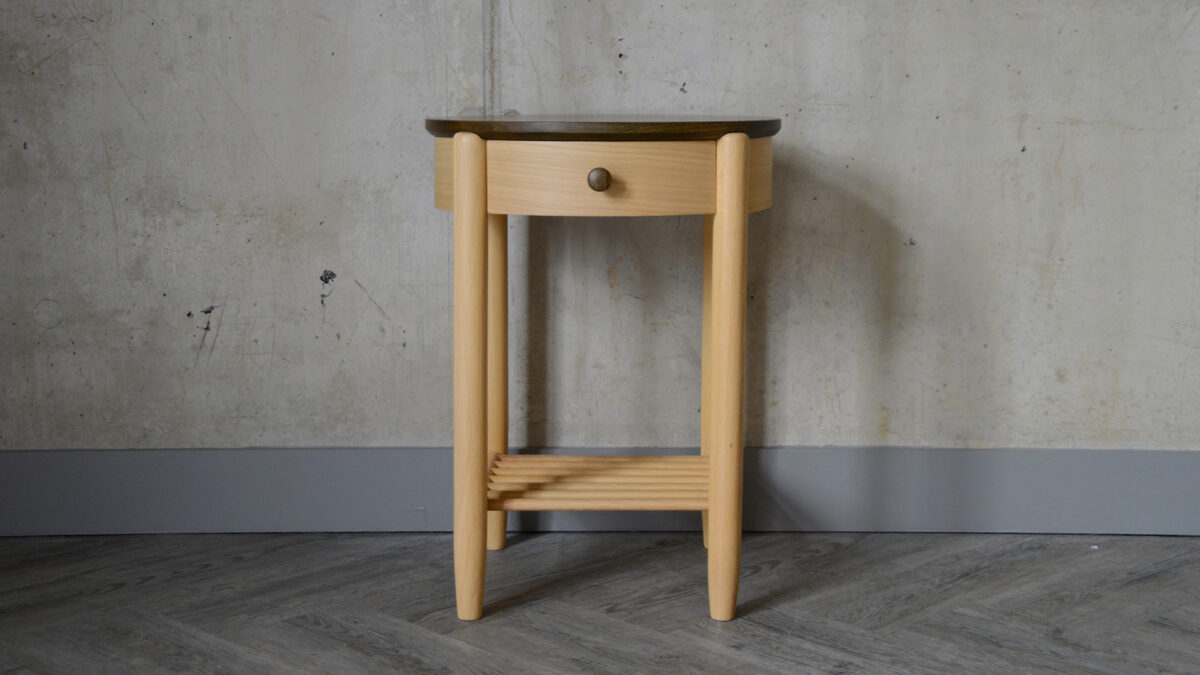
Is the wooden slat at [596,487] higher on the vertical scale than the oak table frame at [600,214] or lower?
lower

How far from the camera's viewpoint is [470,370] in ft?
5.79

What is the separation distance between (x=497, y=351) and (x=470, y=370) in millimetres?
323

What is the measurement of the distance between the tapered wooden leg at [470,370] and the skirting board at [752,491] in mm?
423

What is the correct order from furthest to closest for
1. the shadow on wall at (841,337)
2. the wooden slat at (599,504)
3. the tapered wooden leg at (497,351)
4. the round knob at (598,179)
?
the shadow on wall at (841,337)
the tapered wooden leg at (497,351)
the wooden slat at (599,504)
the round knob at (598,179)

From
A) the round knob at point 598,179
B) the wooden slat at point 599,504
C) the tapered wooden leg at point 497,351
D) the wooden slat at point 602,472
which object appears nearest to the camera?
the round knob at point 598,179

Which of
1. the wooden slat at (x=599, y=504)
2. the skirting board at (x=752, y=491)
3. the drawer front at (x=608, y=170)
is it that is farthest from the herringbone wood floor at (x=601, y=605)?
the drawer front at (x=608, y=170)

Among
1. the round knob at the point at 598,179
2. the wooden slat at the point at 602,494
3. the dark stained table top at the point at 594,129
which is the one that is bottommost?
the wooden slat at the point at 602,494

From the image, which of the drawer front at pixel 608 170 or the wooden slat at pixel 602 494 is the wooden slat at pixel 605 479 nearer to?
the wooden slat at pixel 602 494

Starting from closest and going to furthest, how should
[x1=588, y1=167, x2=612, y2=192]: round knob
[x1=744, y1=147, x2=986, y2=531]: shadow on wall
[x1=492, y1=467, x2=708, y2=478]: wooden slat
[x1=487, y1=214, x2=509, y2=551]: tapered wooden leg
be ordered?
[x1=588, y1=167, x2=612, y2=192]: round knob < [x1=492, y1=467, x2=708, y2=478]: wooden slat < [x1=487, y1=214, x2=509, y2=551]: tapered wooden leg < [x1=744, y1=147, x2=986, y2=531]: shadow on wall

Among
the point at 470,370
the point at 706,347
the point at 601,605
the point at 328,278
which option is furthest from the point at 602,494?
the point at 328,278

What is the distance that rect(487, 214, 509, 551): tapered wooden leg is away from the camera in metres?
2.05

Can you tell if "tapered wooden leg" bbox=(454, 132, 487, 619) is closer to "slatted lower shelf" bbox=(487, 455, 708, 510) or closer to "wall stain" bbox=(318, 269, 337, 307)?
"slatted lower shelf" bbox=(487, 455, 708, 510)

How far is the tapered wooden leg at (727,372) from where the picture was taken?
1699mm

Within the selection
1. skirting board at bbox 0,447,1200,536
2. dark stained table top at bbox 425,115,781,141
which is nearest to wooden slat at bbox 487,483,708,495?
skirting board at bbox 0,447,1200,536
